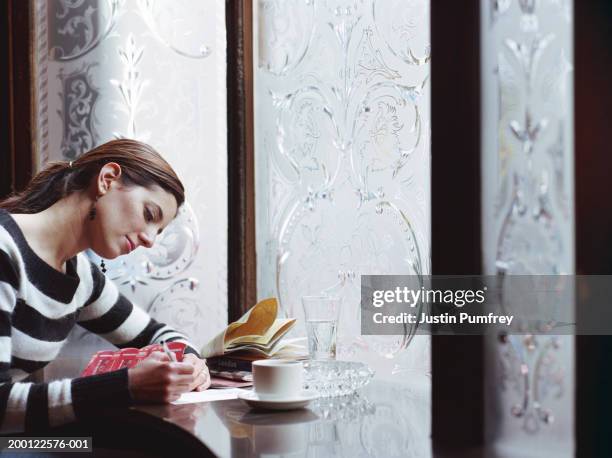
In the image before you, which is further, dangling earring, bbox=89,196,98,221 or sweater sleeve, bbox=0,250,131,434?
dangling earring, bbox=89,196,98,221

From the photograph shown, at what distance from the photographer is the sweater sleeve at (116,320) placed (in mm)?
1969

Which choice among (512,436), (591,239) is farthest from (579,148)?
(512,436)

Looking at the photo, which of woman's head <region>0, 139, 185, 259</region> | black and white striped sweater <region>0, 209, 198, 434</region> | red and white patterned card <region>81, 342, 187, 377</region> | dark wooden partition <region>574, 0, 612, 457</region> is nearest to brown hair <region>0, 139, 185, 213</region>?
woman's head <region>0, 139, 185, 259</region>

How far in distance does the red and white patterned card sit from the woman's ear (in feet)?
1.20

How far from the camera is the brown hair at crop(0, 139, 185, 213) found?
5.86ft

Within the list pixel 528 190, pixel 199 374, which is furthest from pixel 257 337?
pixel 528 190

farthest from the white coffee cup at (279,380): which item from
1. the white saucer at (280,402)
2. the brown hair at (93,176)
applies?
the brown hair at (93,176)

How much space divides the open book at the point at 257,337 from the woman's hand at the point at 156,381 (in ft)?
0.97

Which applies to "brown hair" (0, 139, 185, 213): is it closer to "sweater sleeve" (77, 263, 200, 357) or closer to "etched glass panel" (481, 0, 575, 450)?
"sweater sleeve" (77, 263, 200, 357)

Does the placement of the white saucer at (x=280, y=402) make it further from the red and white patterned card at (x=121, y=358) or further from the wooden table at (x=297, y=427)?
the red and white patterned card at (x=121, y=358)

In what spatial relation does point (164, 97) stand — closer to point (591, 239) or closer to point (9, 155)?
point (9, 155)

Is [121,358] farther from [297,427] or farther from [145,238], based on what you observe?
[297,427]

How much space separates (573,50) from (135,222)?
3.73 ft

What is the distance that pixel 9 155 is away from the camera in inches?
97.0
